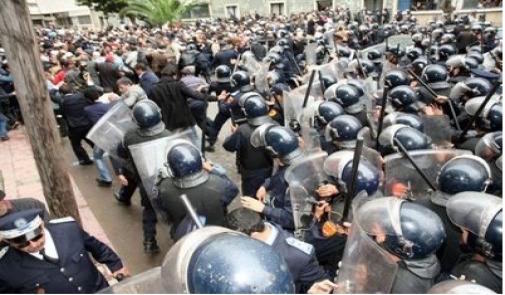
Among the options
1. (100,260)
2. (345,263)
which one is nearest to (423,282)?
(345,263)

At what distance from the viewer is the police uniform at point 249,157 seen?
14.8ft

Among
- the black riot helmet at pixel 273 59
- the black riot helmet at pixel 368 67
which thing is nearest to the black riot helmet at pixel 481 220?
the black riot helmet at pixel 368 67

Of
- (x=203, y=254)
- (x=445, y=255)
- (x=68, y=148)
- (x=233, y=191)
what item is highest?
(x=203, y=254)

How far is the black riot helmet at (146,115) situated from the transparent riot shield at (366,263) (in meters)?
2.63

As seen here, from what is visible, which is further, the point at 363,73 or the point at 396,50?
the point at 396,50

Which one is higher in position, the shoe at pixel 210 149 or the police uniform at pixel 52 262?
the police uniform at pixel 52 262

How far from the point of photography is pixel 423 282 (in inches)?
82.4

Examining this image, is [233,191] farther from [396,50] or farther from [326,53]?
[326,53]

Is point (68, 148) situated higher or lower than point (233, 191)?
lower

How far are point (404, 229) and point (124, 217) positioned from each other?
427 centimetres

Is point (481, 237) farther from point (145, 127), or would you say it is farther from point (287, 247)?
point (145, 127)

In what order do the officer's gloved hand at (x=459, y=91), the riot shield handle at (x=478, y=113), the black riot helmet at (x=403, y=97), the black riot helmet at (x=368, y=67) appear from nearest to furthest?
the riot shield handle at (x=478, y=113), the black riot helmet at (x=403, y=97), the officer's gloved hand at (x=459, y=91), the black riot helmet at (x=368, y=67)

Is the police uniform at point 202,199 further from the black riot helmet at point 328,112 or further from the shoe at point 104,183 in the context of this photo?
the shoe at point 104,183

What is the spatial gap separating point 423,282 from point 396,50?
24.5ft
